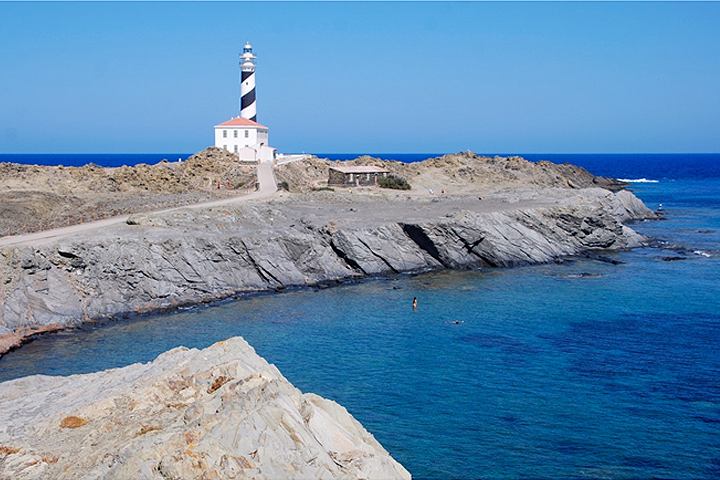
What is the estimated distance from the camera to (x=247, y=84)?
256 feet

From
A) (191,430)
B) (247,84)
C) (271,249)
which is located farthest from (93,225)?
(247,84)

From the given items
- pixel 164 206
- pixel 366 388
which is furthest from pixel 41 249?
pixel 366 388

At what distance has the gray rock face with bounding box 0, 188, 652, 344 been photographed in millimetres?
32375

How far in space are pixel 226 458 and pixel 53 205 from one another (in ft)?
138

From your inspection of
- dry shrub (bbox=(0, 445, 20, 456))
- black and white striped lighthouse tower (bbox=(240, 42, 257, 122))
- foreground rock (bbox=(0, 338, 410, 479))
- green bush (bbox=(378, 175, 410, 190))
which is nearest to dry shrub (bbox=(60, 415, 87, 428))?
foreground rock (bbox=(0, 338, 410, 479))

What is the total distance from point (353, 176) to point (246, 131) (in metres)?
14.9

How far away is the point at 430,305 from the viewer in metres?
34.5

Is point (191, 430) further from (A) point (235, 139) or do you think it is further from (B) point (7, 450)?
(A) point (235, 139)

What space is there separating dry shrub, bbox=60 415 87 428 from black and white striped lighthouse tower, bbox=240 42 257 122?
67476mm

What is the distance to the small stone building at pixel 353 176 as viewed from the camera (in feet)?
217

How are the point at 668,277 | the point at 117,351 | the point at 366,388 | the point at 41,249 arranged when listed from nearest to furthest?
the point at 366,388 < the point at 117,351 < the point at 41,249 < the point at 668,277

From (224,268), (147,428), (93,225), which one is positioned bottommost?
(224,268)

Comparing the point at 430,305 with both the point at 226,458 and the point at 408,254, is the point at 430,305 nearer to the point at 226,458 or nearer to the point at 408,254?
the point at 408,254

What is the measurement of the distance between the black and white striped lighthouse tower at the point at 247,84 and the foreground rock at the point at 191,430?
65.9 m
